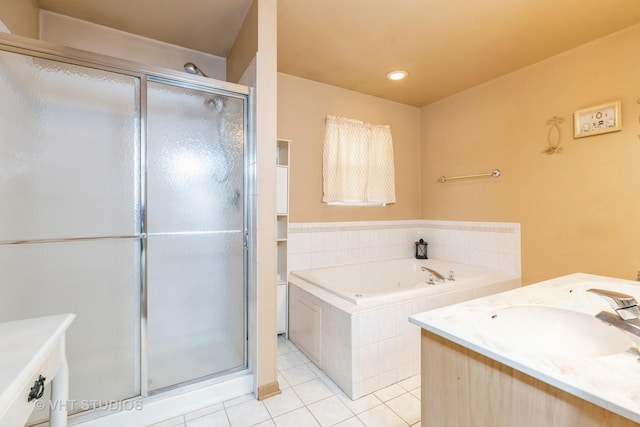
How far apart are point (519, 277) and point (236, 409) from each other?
8.26ft

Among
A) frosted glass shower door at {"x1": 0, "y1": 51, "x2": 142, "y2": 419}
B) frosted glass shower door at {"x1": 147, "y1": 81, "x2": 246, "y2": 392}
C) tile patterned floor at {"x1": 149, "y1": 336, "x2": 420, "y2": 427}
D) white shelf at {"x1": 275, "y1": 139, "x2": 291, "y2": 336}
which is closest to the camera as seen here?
frosted glass shower door at {"x1": 0, "y1": 51, "x2": 142, "y2": 419}

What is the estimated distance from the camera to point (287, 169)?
2.49 meters

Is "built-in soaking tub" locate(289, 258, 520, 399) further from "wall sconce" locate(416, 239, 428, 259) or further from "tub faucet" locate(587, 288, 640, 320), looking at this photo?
"tub faucet" locate(587, 288, 640, 320)

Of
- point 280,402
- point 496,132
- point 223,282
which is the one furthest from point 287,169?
point 496,132

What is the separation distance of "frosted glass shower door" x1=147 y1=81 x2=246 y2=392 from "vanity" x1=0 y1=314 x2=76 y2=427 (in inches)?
25.7

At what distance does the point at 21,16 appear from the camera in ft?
5.32

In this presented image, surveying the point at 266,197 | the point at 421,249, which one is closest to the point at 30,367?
the point at 266,197

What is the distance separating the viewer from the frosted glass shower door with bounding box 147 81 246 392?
1650 millimetres

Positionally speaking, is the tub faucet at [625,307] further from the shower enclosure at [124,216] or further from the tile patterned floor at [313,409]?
the shower enclosure at [124,216]

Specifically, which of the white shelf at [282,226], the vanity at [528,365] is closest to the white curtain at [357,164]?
the white shelf at [282,226]

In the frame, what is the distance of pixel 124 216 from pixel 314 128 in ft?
6.01

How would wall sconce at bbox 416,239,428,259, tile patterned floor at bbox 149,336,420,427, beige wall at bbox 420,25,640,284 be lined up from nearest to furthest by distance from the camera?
1. tile patterned floor at bbox 149,336,420,427
2. beige wall at bbox 420,25,640,284
3. wall sconce at bbox 416,239,428,259

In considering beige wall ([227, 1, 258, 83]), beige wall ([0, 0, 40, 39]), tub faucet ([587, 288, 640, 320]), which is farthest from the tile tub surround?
beige wall ([0, 0, 40, 39])

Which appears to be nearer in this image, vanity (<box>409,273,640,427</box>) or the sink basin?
vanity (<box>409,273,640,427</box>)
